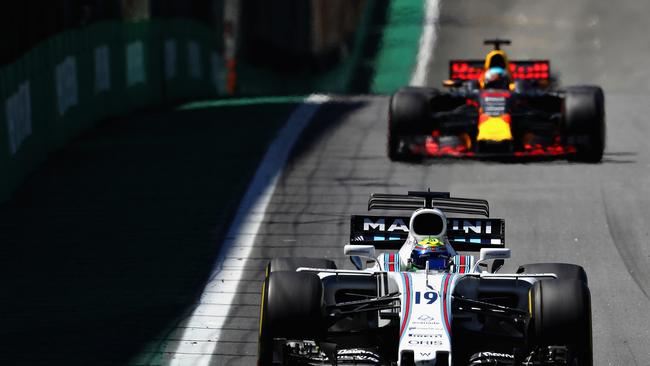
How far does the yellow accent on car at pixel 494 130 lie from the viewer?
20172mm

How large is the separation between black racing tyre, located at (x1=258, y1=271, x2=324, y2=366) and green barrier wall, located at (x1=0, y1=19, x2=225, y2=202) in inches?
358

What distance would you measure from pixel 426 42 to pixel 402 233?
1125 inches

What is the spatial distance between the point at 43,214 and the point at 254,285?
4.44m

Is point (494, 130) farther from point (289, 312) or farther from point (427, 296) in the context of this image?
point (289, 312)

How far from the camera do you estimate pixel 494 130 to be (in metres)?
20.2

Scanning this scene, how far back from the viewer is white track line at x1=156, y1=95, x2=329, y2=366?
513 inches

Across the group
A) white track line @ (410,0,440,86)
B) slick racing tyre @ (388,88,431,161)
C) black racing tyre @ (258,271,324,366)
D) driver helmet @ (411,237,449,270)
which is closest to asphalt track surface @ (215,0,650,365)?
slick racing tyre @ (388,88,431,161)

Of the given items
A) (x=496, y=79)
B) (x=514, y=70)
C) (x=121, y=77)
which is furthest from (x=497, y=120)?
(x=121, y=77)

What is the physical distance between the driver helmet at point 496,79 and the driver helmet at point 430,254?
30.7ft

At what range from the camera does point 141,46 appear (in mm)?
28578

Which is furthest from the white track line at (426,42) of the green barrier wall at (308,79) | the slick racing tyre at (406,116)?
the slick racing tyre at (406,116)

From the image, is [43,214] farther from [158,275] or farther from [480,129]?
[480,129]

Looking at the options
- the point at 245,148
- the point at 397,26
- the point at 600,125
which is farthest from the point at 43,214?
the point at 397,26

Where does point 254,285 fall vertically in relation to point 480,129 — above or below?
below
